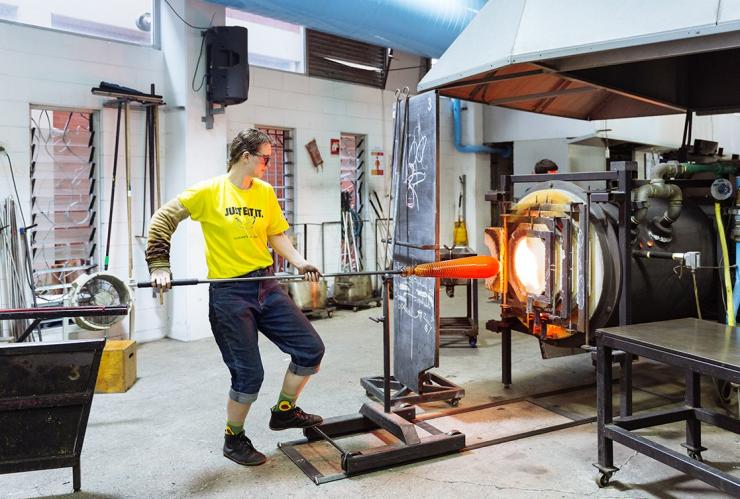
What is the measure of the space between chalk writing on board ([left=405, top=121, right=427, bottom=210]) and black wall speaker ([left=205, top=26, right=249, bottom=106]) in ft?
9.13

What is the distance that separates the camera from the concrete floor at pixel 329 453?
9.94 ft

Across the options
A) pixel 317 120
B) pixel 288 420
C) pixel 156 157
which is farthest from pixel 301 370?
pixel 317 120

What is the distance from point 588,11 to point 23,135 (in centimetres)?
441

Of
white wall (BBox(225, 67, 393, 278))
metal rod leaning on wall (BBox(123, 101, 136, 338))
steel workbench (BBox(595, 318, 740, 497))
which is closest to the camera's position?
steel workbench (BBox(595, 318, 740, 497))

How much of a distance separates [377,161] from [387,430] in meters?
5.43

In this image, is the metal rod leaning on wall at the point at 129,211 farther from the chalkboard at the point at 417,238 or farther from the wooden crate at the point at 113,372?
the chalkboard at the point at 417,238

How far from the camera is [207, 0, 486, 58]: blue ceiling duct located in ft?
16.9

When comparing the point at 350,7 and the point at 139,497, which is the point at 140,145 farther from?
the point at 139,497

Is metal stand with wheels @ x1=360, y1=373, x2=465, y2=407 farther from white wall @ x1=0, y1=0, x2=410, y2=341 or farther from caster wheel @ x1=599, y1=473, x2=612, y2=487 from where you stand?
white wall @ x1=0, y1=0, x2=410, y2=341

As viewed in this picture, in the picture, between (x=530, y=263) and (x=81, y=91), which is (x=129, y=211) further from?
(x=530, y=263)

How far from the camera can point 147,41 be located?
20.6 feet

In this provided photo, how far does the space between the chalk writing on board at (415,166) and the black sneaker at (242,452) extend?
1.53m

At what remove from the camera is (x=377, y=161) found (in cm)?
851

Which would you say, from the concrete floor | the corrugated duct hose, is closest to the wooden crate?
the concrete floor
